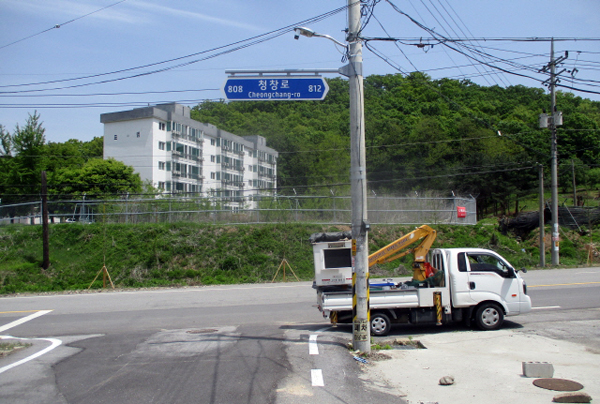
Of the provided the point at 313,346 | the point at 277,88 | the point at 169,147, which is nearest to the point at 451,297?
the point at 313,346

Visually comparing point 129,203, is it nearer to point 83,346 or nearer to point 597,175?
point 83,346

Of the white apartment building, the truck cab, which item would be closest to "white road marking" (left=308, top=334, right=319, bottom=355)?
the truck cab

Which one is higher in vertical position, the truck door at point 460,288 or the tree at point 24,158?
the tree at point 24,158

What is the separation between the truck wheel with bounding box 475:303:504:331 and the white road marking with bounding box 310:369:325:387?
5089mm

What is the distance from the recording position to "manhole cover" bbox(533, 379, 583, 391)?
6.86m

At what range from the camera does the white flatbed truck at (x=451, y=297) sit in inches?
433

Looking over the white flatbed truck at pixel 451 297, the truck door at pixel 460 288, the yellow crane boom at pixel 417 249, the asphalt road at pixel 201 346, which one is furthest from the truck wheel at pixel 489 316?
the yellow crane boom at pixel 417 249

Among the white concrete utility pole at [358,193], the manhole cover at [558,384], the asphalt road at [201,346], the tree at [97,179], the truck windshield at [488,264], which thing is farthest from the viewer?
the tree at [97,179]

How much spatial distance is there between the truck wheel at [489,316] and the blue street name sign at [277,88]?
20.7 ft

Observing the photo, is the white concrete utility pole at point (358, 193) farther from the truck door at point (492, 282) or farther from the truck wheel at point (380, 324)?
Result: the truck door at point (492, 282)

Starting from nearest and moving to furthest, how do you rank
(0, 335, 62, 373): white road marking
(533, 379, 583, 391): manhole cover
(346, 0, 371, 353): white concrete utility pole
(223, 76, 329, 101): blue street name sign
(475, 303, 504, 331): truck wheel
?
(533, 379, 583, 391): manhole cover
(0, 335, 62, 373): white road marking
(346, 0, 371, 353): white concrete utility pole
(223, 76, 329, 101): blue street name sign
(475, 303, 504, 331): truck wheel

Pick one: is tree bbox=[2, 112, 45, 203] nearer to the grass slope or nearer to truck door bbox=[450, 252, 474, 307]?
the grass slope

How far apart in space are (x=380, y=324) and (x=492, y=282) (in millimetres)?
2870

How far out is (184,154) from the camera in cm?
6147
